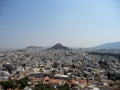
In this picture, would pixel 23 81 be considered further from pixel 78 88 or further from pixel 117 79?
pixel 117 79

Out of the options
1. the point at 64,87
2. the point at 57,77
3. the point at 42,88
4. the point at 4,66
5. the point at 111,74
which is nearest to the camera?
the point at 42,88

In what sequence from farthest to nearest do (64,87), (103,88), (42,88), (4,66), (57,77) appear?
(4,66)
(57,77)
(103,88)
(64,87)
(42,88)

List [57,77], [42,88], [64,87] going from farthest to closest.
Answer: [57,77] < [64,87] < [42,88]

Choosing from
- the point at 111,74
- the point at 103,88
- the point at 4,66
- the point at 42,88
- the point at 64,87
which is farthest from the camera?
the point at 4,66

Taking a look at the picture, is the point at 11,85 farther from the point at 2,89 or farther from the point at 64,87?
the point at 64,87

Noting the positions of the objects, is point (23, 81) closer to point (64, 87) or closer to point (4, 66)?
point (64, 87)

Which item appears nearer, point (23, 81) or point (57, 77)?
point (23, 81)

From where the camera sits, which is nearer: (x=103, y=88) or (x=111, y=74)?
(x=103, y=88)

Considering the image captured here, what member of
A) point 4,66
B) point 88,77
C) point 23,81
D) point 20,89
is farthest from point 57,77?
point 4,66

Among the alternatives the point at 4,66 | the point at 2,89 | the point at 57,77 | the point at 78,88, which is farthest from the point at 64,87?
the point at 4,66
